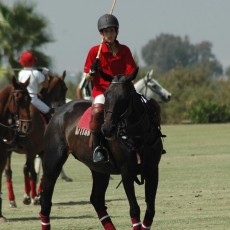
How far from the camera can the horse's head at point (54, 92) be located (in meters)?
19.6

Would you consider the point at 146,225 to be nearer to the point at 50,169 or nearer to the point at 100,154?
the point at 100,154

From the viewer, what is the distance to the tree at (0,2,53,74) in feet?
183

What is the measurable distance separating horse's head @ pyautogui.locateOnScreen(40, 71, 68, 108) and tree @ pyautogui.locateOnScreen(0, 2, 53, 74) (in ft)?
116

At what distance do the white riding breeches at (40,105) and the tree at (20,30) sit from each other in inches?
1464

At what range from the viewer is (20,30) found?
56.5 metres

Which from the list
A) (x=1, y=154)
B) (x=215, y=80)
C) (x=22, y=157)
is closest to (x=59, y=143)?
(x=1, y=154)

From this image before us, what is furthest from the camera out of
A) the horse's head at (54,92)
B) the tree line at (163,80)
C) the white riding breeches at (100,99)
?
the tree line at (163,80)

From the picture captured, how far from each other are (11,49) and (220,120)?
37.6ft

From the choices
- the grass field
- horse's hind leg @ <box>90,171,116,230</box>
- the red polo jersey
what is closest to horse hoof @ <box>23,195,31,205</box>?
the grass field

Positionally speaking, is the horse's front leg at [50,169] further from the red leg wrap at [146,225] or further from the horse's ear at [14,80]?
the horse's ear at [14,80]

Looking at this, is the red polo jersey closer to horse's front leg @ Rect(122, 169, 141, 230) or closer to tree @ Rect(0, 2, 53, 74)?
horse's front leg @ Rect(122, 169, 141, 230)

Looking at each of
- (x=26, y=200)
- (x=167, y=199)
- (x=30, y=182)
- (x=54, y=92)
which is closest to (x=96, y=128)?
(x=167, y=199)

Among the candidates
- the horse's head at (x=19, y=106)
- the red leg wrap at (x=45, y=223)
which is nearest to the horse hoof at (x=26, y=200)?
the horse's head at (x=19, y=106)

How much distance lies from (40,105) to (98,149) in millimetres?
6918
